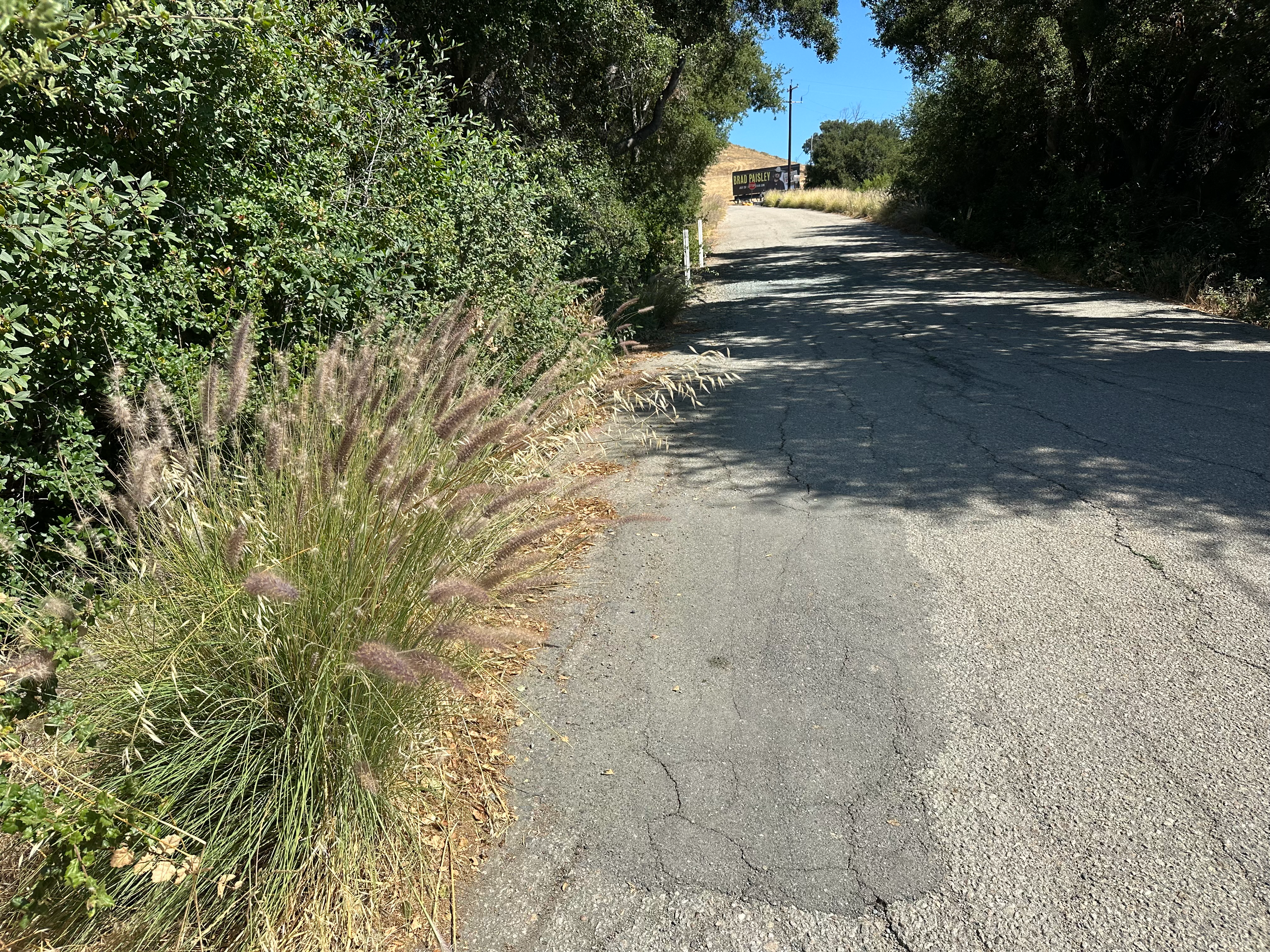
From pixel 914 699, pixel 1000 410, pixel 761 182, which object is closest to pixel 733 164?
pixel 761 182

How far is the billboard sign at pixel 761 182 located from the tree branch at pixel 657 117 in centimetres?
3535

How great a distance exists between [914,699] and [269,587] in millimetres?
2501

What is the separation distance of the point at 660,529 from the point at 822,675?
6.23ft

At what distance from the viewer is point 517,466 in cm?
412

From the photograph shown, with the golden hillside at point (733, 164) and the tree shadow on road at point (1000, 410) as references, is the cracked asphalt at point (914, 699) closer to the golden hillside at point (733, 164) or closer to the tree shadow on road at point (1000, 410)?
the tree shadow on road at point (1000, 410)

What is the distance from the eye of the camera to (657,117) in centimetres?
1791

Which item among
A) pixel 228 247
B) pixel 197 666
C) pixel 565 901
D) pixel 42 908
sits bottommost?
pixel 565 901

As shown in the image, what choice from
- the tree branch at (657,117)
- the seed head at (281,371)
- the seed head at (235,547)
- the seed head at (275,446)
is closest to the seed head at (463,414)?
the seed head at (275,446)

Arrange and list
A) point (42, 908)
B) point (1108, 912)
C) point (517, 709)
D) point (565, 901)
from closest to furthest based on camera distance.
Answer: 1. point (42, 908)
2. point (1108, 912)
3. point (565, 901)
4. point (517, 709)

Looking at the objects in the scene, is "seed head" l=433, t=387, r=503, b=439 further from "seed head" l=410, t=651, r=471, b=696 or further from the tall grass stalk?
"seed head" l=410, t=651, r=471, b=696

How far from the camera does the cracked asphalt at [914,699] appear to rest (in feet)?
8.00

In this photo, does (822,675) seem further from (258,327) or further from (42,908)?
(258,327)

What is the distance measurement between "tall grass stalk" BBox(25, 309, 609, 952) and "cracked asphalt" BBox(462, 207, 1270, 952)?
0.48 meters

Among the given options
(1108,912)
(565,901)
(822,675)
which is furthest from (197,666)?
(1108,912)
